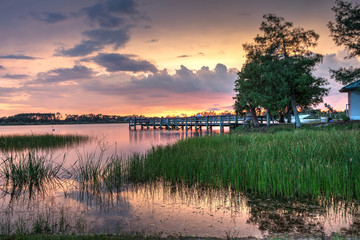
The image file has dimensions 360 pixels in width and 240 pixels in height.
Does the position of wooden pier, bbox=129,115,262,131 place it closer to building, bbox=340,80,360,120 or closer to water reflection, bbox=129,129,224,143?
water reflection, bbox=129,129,224,143

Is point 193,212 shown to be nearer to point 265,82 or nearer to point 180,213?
point 180,213

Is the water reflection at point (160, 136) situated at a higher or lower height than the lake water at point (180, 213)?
lower

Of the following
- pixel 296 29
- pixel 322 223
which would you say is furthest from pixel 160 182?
pixel 296 29

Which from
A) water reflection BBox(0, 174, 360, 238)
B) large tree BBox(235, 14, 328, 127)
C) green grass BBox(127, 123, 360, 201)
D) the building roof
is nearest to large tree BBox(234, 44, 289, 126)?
large tree BBox(235, 14, 328, 127)

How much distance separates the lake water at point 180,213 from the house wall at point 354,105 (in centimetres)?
2662

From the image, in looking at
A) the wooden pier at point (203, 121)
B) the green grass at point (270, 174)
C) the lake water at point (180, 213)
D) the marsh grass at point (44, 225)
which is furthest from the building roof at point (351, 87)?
the marsh grass at point (44, 225)

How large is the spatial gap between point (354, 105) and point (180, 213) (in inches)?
1151

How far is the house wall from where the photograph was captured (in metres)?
26.5

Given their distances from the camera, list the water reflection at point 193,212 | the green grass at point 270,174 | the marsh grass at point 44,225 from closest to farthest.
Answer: the marsh grass at point 44,225, the water reflection at point 193,212, the green grass at point 270,174

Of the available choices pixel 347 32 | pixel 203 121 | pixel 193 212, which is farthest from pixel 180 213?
pixel 203 121

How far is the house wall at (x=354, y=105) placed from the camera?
2646 centimetres

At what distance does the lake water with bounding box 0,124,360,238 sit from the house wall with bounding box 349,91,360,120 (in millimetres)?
26621

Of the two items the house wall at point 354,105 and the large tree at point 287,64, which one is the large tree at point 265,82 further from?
the house wall at point 354,105

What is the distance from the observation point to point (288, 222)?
4887mm
